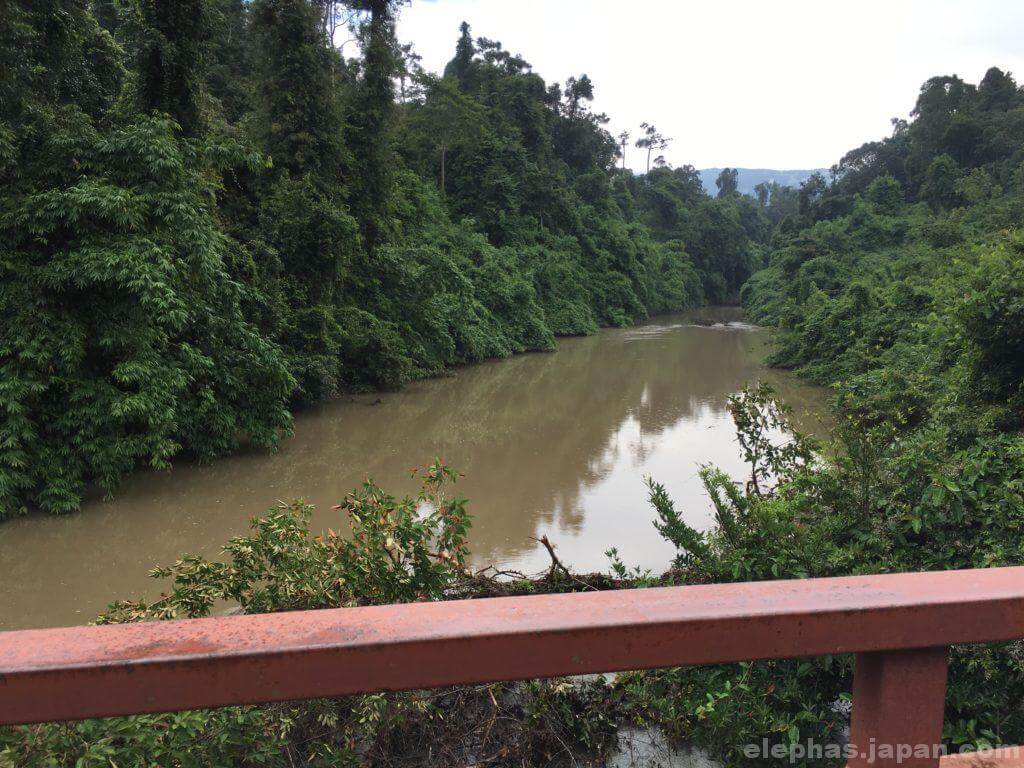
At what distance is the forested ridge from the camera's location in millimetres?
6395

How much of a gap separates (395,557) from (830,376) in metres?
12.6

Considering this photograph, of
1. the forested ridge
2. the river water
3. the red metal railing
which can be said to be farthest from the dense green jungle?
the red metal railing

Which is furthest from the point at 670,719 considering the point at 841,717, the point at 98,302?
the point at 98,302

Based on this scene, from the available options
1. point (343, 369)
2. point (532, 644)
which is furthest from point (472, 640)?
point (343, 369)

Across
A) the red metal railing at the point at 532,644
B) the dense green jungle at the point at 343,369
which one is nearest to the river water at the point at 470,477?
the dense green jungle at the point at 343,369

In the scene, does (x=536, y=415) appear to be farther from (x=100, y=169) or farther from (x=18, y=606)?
(x=18, y=606)

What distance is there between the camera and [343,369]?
12617mm

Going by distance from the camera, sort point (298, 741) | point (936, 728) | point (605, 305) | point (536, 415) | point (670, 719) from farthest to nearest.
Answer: point (605, 305), point (536, 415), point (670, 719), point (298, 741), point (936, 728)

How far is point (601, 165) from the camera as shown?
38.0 meters

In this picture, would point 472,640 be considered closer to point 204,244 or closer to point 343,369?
point 204,244

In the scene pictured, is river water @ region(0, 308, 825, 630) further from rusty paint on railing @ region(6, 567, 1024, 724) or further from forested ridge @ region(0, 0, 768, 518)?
rusty paint on railing @ region(6, 567, 1024, 724)

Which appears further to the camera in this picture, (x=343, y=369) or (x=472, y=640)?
(x=343, y=369)

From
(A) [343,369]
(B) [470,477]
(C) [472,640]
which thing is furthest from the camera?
(A) [343,369]

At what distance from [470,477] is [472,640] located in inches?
297
